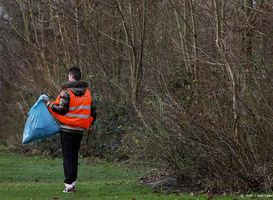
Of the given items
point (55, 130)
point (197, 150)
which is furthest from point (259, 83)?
point (55, 130)

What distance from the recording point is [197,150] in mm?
9852

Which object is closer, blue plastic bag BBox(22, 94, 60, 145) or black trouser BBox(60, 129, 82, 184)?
black trouser BBox(60, 129, 82, 184)

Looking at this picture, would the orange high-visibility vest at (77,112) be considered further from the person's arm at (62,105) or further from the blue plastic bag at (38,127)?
the blue plastic bag at (38,127)

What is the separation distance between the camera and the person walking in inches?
380

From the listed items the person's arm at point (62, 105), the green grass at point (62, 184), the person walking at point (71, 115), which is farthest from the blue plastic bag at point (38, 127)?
the green grass at point (62, 184)

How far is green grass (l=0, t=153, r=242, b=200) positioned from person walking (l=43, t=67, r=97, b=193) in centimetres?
55

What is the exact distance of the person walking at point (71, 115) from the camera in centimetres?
966

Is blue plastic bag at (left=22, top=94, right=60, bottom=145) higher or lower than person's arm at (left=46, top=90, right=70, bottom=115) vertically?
lower

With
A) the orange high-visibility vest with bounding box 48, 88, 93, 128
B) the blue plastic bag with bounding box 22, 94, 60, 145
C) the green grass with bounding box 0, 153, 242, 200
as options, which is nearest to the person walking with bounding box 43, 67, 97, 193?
the orange high-visibility vest with bounding box 48, 88, 93, 128

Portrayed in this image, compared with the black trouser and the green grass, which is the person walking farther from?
the green grass

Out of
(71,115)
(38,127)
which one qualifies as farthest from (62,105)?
(38,127)

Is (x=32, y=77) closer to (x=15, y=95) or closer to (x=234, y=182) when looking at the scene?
(x=15, y=95)

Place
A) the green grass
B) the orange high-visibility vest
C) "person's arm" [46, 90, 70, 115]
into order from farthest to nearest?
the orange high-visibility vest, "person's arm" [46, 90, 70, 115], the green grass

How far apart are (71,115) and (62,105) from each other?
260 mm
